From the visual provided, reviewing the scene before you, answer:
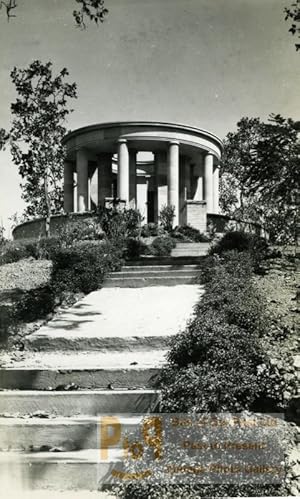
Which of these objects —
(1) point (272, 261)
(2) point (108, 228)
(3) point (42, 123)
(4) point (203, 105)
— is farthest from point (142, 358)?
(3) point (42, 123)

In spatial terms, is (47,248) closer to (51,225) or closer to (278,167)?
(51,225)

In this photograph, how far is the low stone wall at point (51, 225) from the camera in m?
21.2

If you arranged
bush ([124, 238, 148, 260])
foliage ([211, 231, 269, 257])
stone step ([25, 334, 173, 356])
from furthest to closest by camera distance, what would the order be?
bush ([124, 238, 148, 260]) → foliage ([211, 231, 269, 257]) → stone step ([25, 334, 173, 356])

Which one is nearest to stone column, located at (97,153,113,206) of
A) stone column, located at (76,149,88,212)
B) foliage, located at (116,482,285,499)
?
stone column, located at (76,149,88,212)

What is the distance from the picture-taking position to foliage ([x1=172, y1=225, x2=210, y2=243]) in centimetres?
1995

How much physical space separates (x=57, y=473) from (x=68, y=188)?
83.9 ft

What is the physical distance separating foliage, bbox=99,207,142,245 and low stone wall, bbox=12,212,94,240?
143 cm

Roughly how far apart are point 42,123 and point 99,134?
573 centimetres

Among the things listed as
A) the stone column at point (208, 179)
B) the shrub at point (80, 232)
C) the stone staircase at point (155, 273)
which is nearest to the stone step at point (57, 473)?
the stone staircase at point (155, 273)

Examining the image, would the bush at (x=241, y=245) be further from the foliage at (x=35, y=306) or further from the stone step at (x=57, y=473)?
the stone step at (x=57, y=473)

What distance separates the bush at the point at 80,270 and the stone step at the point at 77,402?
449 cm

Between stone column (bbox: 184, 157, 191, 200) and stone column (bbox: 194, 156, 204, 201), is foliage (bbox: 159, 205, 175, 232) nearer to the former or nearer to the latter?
stone column (bbox: 184, 157, 191, 200)

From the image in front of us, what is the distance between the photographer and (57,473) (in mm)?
4090

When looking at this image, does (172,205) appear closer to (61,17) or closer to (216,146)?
(216,146)
